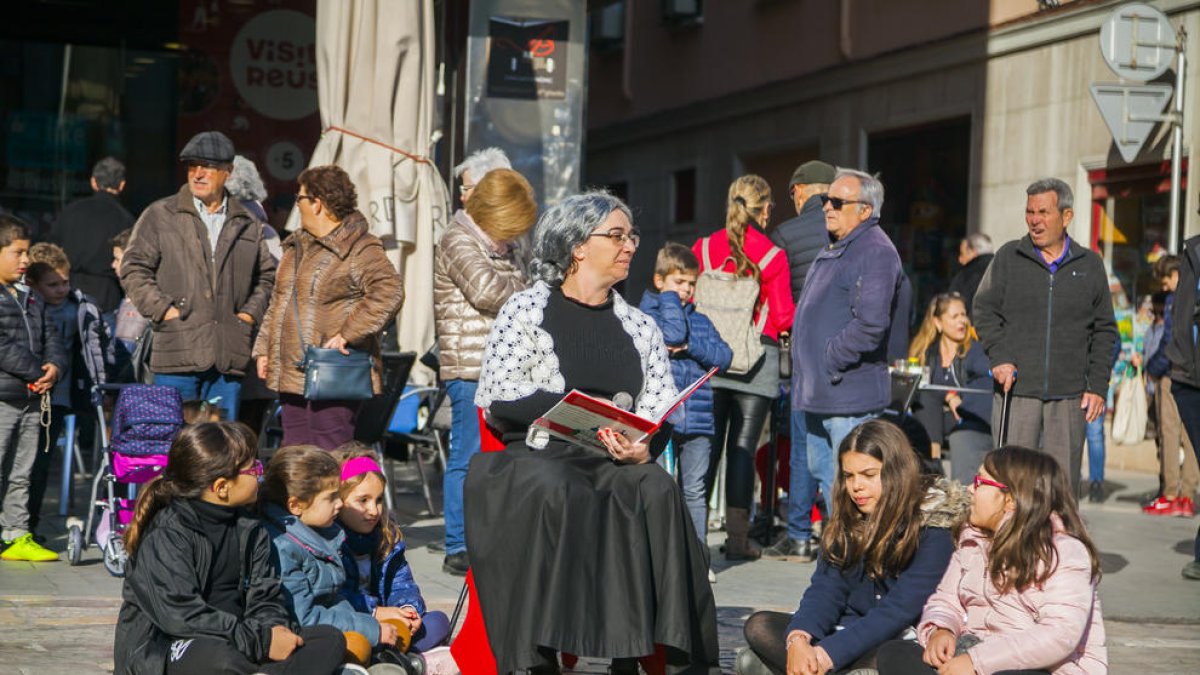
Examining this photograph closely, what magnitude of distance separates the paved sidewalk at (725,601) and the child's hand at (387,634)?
82cm

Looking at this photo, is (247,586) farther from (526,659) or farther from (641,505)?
(641,505)

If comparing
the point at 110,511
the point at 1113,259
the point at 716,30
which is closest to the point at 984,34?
the point at 1113,259

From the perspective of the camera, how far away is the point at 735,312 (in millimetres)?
10055

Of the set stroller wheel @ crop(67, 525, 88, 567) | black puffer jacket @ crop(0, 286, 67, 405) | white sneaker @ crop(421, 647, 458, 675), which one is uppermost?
black puffer jacket @ crop(0, 286, 67, 405)

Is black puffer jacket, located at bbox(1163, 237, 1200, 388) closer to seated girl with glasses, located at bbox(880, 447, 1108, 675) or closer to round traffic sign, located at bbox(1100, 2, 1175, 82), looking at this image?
seated girl with glasses, located at bbox(880, 447, 1108, 675)

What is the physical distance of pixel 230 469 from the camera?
6020 millimetres

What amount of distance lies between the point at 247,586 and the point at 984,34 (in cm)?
1410

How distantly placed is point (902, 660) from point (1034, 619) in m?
0.46

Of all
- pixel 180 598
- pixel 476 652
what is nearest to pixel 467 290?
pixel 476 652

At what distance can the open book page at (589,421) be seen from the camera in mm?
Answer: 6070

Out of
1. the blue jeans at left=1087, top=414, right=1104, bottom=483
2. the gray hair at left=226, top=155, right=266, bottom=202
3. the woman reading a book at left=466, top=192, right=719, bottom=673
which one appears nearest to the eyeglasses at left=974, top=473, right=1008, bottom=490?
the woman reading a book at left=466, top=192, right=719, bottom=673

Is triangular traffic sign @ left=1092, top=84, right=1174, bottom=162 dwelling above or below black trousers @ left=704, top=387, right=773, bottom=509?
above

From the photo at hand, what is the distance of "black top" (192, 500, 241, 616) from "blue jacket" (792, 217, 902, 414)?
381cm

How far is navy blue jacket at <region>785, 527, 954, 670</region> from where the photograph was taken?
6.19 meters
